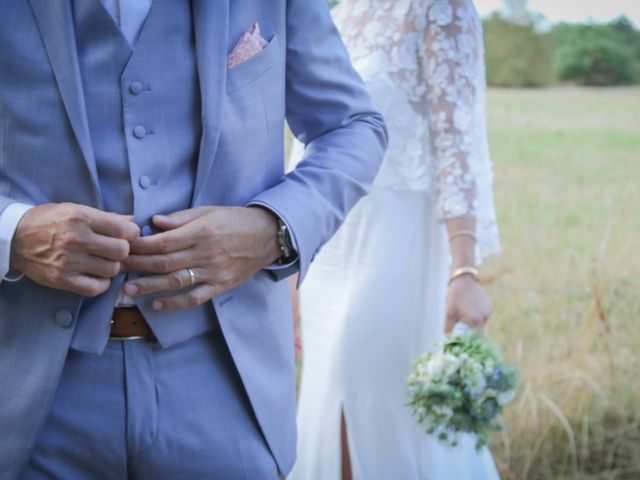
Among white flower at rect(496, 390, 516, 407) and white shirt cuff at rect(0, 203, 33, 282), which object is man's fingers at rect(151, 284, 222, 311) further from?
white flower at rect(496, 390, 516, 407)

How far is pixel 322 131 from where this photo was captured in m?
1.92

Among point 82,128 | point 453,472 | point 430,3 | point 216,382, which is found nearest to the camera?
point 82,128

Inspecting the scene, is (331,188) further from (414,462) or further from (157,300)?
(414,462)

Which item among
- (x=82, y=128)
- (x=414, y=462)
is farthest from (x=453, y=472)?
(x=82, y=128)

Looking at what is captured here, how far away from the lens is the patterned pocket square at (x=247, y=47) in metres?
1.68

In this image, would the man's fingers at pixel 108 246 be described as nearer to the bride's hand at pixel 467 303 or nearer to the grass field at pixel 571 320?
the bride's hand at pixel 467 303

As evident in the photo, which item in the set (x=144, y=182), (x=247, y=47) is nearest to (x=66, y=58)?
(x=144, y=182)

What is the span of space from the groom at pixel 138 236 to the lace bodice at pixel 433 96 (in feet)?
3.94

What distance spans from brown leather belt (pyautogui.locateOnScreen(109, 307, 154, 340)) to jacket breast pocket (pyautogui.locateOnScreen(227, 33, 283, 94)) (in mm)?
453

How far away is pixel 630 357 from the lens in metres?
4.32

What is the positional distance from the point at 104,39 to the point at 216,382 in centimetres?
66

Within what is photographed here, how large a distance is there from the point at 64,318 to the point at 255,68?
0.59m

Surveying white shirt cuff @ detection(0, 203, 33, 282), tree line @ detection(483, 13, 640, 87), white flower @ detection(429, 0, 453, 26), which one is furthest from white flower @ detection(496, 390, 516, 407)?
tree line @ detection(483, 13, 640, 87)

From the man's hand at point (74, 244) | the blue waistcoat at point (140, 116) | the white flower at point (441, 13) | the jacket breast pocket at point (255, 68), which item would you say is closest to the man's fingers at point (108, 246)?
the man's hand at point (74, 244)
